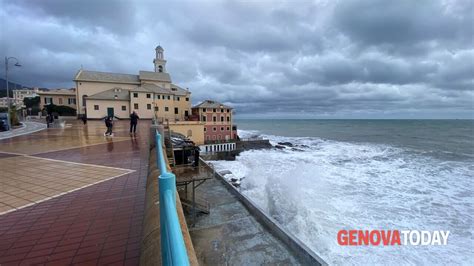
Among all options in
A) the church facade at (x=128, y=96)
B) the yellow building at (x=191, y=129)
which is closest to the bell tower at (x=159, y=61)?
the church facade at (x=128, y=96)

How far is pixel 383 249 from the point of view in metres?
8.57

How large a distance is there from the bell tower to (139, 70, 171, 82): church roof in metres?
3.60

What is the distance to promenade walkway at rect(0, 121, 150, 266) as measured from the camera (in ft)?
8.21

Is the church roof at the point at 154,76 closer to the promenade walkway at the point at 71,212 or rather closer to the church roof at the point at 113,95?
the church roof at the point at 113,95

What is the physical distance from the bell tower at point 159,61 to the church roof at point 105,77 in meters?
6.67

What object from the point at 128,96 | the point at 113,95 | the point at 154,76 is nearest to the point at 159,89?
the point at 128,96

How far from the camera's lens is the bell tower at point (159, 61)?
47.8m

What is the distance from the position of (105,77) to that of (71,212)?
43257 millimetres

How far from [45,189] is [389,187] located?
66.5ft

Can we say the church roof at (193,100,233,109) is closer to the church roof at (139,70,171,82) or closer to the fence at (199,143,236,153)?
the fence at (199,143,236,153)

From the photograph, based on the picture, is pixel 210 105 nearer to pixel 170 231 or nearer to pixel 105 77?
pixel 105 77

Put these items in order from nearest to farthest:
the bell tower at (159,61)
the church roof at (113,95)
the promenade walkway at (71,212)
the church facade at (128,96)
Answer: the promenade walkway at (71,212) < the church roof at (113,95) < the church facade at (128,96) < the bell tower at (159,61)

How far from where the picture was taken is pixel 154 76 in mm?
43438

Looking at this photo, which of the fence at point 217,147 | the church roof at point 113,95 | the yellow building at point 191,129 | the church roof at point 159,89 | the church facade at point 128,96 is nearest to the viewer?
the yellow building at point 191,129
